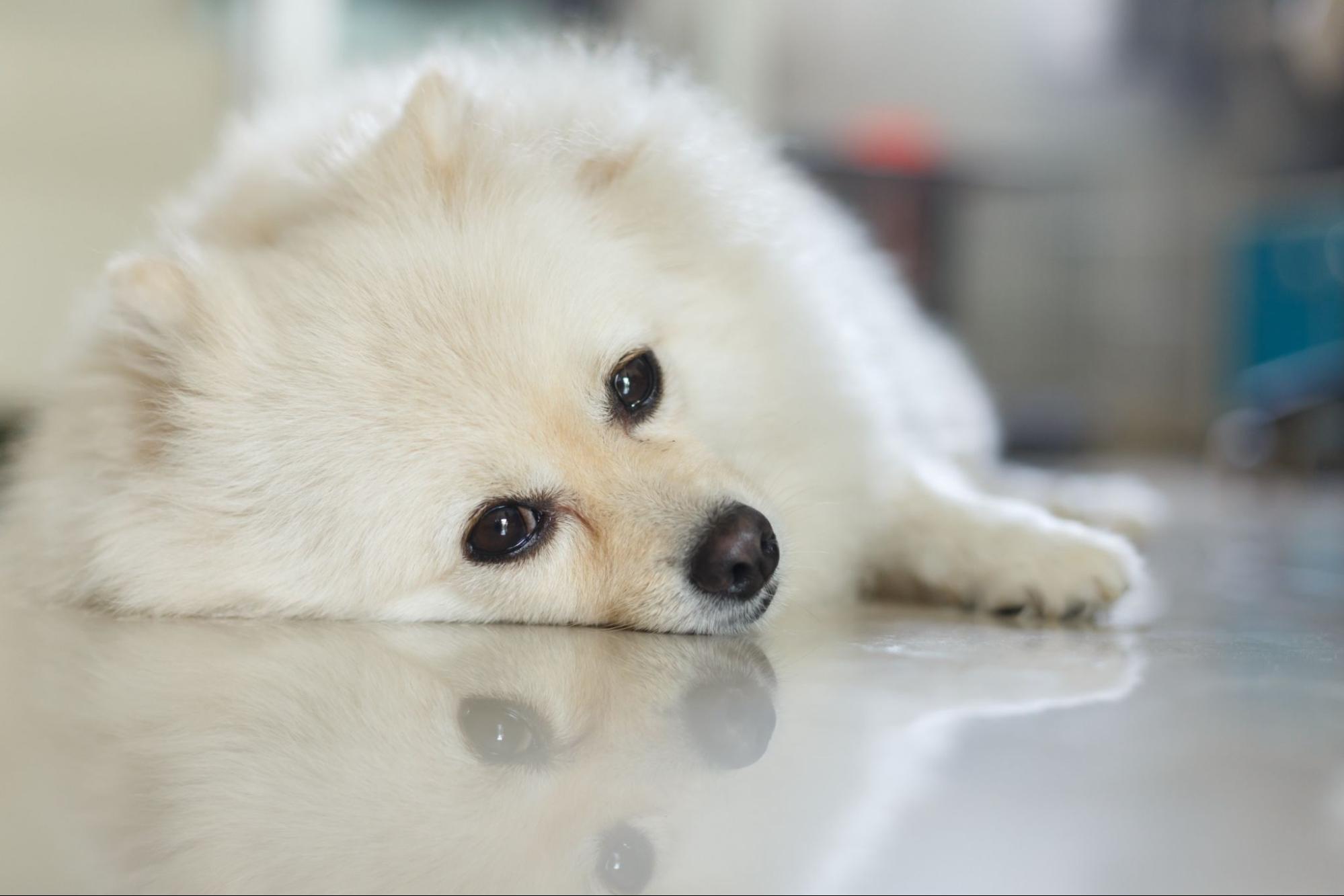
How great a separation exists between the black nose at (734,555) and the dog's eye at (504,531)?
244 mm

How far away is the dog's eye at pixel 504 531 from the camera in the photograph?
1.73m

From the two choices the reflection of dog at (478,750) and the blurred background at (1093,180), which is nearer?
the reflection of dog at (478,750)

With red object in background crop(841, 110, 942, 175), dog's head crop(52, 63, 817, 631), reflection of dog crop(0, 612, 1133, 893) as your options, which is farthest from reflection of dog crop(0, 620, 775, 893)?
red object in background crop(841, 110, 942, 175)

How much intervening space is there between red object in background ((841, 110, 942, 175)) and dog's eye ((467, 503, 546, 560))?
22.9 ft

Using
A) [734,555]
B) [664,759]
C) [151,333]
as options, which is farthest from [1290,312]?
[664,759]

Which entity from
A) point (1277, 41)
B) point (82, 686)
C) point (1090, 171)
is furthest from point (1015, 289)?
point (82, 686)

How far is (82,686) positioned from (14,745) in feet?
0.76

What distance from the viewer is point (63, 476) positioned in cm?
195

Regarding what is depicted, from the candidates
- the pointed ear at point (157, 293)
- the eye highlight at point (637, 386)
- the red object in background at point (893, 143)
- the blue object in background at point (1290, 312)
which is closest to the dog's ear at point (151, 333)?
the pointed ear at point (157, 293)

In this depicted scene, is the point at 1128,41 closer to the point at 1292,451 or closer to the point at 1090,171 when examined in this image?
the point at 1090,171

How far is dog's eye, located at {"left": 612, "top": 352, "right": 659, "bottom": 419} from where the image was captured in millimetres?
1835

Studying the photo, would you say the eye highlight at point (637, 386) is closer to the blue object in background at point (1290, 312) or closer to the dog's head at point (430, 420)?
the dog's head at point (430, 420)

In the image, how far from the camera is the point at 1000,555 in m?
1.98

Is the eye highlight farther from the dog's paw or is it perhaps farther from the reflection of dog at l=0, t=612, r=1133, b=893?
the dog's paw
